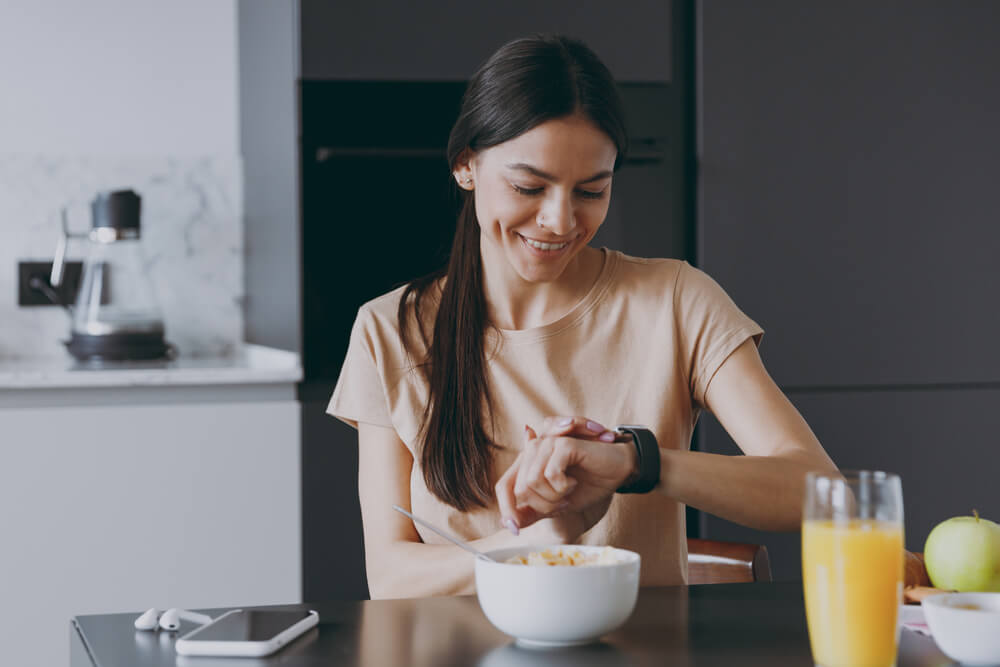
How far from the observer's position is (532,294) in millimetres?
1567

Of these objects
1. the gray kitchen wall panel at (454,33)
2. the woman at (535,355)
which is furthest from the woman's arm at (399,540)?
the gray kitchen wall panel at (454,33)

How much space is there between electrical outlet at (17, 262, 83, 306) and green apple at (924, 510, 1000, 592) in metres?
2.08

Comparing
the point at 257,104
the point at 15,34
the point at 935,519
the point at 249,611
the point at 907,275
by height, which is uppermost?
the point at 15,34

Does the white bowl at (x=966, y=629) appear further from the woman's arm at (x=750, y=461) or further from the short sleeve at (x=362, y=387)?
the short sleeve at (x=362, y=387)

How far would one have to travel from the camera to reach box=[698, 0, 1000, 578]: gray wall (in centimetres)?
237

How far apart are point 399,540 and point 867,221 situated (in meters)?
1.43

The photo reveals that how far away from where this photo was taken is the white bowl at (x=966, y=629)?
2.82ft

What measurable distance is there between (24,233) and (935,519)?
208 cm

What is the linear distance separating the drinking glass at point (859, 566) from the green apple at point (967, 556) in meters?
0.26

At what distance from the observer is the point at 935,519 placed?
2430 mm

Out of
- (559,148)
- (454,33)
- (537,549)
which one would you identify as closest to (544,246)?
(559,148)

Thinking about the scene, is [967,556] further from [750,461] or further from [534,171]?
[534,171]

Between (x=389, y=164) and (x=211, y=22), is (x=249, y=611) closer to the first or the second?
(x=389, y=164)

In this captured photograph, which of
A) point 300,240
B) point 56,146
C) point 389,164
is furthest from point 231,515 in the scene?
point 56,146
